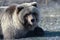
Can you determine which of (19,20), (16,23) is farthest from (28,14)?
(16,23)

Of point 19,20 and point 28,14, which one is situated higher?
point 28,14

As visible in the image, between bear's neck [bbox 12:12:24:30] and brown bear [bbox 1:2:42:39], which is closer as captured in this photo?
brown bear [bbox 1:2:42:39]

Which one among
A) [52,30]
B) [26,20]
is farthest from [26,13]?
[52,30]

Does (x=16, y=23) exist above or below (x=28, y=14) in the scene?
below

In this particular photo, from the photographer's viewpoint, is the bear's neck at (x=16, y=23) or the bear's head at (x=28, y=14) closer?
the bear's head at (x=28, y=14)

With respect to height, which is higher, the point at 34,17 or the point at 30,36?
the point at 34,17

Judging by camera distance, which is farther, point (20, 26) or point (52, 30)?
point (52, 30)

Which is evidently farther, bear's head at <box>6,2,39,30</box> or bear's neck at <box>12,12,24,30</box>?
bear's neck at <box>12,12,24,30</box>

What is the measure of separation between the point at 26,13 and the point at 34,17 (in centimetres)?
15

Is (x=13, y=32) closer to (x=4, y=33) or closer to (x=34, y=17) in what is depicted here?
(x=4, y=33)

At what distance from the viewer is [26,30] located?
4.68 meters

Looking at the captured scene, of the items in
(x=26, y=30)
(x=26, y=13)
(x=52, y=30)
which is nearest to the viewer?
(x=26, y=13)

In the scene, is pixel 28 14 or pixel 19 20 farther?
pixel 19 20

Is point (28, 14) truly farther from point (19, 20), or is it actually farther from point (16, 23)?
point (16, 23)
